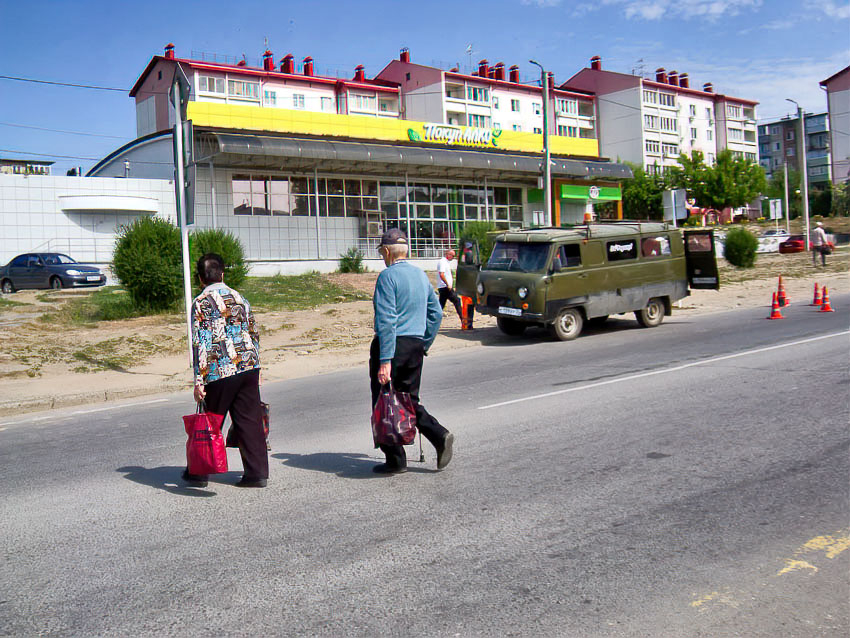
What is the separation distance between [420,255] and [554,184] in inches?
396

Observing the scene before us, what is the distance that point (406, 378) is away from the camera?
5.65 metres

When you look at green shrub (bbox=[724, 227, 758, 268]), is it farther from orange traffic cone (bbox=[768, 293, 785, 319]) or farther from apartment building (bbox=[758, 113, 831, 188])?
apartment building (bbox=[758, 113, 831, 188])

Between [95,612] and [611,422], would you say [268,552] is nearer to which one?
[95,612]

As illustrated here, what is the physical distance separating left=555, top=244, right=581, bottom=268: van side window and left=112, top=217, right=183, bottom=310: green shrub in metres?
9.79

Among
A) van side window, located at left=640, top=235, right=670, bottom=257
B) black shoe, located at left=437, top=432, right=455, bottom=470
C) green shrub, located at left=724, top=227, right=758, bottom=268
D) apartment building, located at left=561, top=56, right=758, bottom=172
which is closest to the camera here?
black shoe, located at left=437, top=432, right=455, bottom=470

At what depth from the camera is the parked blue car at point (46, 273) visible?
93.8ft

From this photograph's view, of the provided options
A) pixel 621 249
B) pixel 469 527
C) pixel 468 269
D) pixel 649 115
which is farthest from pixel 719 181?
pixel 469 527

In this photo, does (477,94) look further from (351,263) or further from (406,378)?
(406,378)


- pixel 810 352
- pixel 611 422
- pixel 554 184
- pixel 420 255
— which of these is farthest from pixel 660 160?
pixel 611 422

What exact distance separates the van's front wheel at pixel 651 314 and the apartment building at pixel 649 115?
57951 millimetres

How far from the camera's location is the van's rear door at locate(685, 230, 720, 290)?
56.0 ft

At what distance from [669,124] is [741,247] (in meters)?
49.2

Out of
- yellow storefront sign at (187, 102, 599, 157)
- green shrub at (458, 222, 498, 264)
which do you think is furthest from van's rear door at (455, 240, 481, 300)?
yellow storefront sign at (187, 102, 599, 157)

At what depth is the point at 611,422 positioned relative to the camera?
24.7ft
